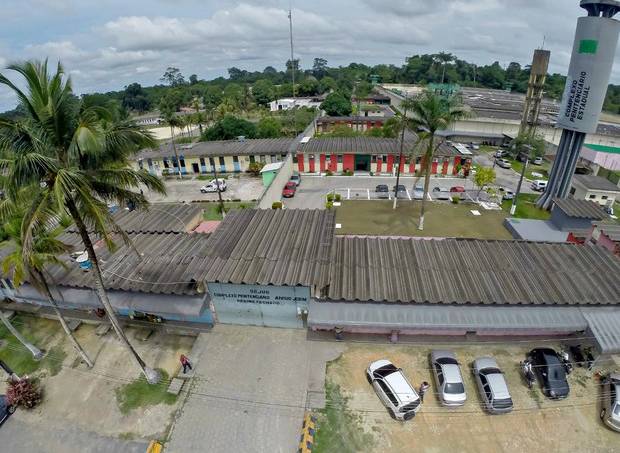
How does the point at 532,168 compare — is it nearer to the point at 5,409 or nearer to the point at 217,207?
the point at 217,207

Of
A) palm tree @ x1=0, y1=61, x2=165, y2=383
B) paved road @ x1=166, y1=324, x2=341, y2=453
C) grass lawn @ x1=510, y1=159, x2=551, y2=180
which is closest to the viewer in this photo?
palm tree @ x1=0, y1=61, x2=165, y2=383

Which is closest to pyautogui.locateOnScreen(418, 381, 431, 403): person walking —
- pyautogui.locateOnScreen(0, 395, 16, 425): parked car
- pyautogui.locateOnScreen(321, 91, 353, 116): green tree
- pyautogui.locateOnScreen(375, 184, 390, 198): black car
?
pyautogui.locateOnScreen(0, 395, 16, 425): parked car

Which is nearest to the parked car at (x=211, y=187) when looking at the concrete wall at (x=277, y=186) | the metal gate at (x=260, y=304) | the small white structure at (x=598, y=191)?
the concrete wall at (x=277, y=186)

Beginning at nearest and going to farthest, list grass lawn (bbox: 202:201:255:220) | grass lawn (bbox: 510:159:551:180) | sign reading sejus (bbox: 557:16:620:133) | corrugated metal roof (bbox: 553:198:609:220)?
1. corrugated metal roof (bbox: 553:198:609:220)
2. sign reading sejus (bbox: 557:16:620:133)
3. grass lawn (bbox: 202:201:255:220)
4. grass lawn (bbox: 510:159:551:180)

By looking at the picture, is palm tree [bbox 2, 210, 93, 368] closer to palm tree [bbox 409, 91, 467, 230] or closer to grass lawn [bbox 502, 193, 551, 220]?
palm tree [bbox 409, 91, 467, 230]

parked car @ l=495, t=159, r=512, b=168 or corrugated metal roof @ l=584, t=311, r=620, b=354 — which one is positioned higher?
parked car @ l=495, t=159, r=512, b=168

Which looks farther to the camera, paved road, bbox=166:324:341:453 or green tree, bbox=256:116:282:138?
green tree, bbox=256:116:282:138

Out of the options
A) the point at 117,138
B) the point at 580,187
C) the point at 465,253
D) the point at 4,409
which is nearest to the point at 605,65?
the point at 580,187
